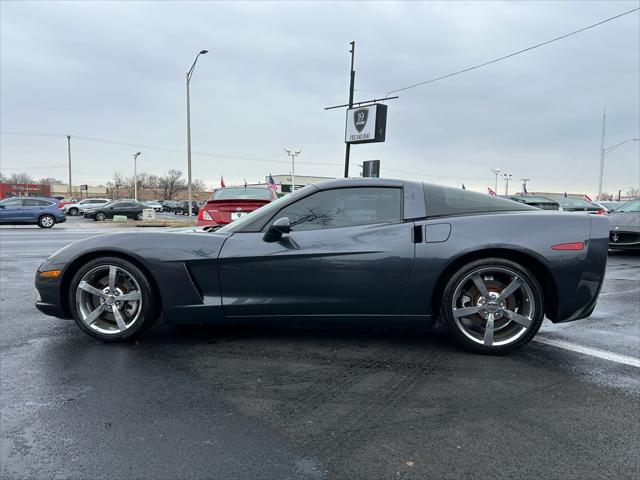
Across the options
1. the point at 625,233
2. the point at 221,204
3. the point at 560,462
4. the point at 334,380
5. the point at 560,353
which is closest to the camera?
the point at 560,462

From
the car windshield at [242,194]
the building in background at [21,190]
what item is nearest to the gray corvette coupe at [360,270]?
the car windshield at [242,194]

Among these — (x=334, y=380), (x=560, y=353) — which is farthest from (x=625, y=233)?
(x=334, y=380)

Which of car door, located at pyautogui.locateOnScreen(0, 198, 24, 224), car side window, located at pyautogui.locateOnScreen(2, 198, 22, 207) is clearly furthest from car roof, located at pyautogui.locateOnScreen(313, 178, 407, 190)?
car side window, located at pyautogui.locateOnScreen(2, 198, 22, 207)

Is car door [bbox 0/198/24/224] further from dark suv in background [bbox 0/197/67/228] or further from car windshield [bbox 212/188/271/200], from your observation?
car windshield [bbox 212/188/271/200]

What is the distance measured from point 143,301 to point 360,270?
174 cm

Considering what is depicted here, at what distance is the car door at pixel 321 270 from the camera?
3553mm

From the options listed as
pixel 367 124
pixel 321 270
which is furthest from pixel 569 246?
pixel 367 124

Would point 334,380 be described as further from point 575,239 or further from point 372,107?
point 372,107

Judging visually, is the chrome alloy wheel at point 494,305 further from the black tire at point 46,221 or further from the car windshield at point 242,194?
the black tire at point 46,221

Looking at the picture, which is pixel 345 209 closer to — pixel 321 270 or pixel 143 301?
pixel 321 270

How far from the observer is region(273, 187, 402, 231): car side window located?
12.3 ft

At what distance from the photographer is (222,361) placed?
11.3 ft

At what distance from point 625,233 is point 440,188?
8810 mm

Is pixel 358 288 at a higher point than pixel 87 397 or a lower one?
higher
